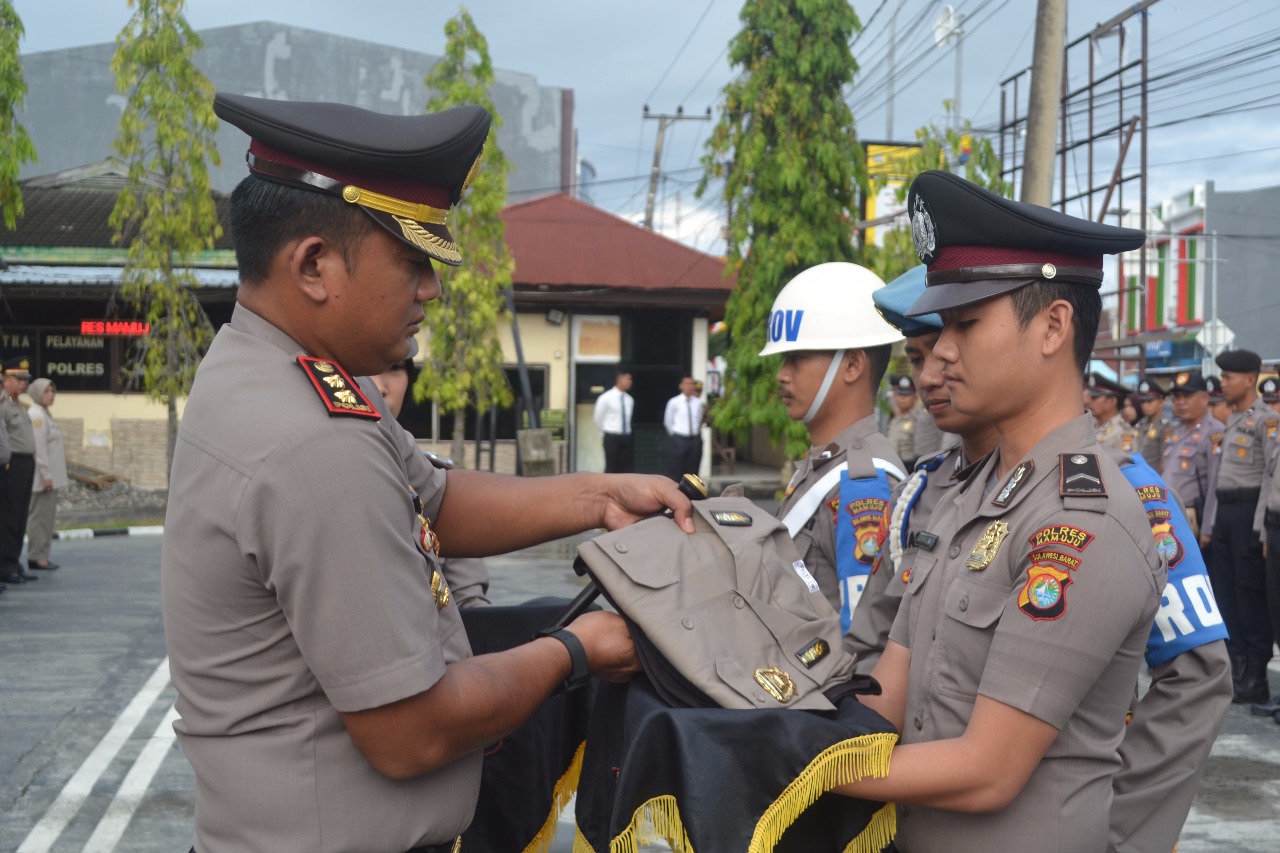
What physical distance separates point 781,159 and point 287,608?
57.6 ft

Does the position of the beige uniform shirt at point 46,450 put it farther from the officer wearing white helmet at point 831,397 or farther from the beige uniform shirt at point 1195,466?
the beige uniform shirt at point 1195,466

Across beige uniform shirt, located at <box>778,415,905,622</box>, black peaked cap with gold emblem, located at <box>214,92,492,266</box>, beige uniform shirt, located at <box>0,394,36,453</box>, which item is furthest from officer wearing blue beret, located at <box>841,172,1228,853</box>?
beige uniform shirt, located at <box>0,394,36,453</box>

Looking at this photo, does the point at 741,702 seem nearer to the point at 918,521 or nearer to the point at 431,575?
the point at 431,575

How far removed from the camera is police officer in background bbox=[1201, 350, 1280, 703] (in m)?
8.28

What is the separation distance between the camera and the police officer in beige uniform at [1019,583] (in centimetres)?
182

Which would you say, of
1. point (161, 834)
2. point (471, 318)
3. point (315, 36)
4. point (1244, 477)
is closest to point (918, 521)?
point (161, 834)

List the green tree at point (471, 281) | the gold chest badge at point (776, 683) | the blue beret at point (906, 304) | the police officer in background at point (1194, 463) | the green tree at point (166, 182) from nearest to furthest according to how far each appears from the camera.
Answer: the gold chest badge at point (776, 683) → the blue beret at point (906, 304) → the police officer in background at point (1194, 463) → the green tree at point (166, 182) → the green tree at point (471, 281)

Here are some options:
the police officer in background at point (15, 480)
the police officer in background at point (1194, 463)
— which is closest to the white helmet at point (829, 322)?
the police officer in background at point (1194, 463)

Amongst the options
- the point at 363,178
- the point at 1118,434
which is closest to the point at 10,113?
the point at 363,178

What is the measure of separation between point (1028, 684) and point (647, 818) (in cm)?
63

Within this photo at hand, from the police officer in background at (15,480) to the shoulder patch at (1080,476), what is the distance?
1138cm

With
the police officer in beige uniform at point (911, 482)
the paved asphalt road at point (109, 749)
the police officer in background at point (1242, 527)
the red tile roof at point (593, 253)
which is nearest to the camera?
the police officer in beige uniform at point (911, 482)

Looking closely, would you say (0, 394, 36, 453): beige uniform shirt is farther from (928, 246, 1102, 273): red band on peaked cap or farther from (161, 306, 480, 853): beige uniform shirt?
(928, 246, 1102, 273): red band on peaked cap

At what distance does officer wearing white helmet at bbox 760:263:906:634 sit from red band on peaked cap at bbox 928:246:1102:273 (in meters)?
1.35
